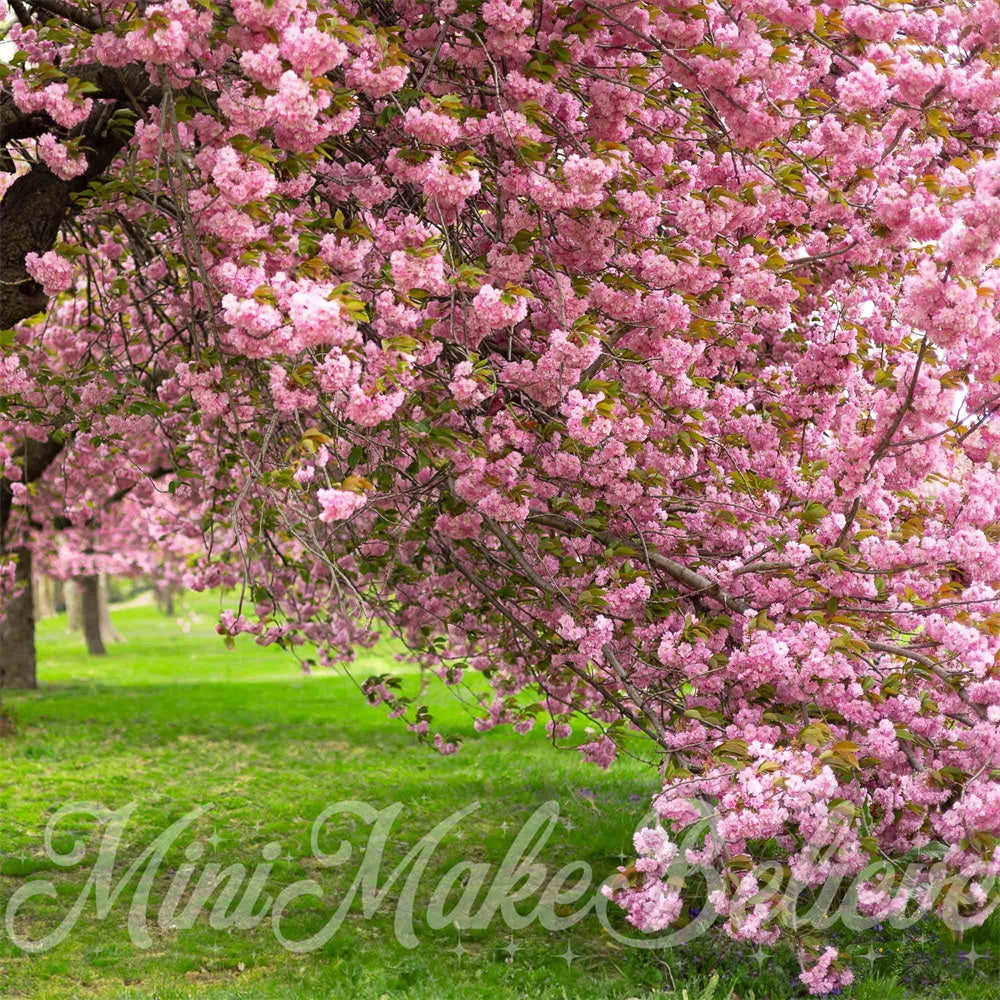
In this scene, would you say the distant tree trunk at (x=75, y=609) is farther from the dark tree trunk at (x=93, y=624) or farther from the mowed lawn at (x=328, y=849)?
the mowed lawn at (x=328, y=849)

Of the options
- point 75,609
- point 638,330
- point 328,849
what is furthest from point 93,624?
point 638,330

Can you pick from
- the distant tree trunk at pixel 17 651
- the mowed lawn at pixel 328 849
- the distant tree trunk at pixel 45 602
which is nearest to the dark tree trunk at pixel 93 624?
the distant tree trunk at pixel 17 651

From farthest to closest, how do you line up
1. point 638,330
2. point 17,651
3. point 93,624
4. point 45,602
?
1. point 45,602
2. point 93,624
3. point 17,651
4. point 638,330

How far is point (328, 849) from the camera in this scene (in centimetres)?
870

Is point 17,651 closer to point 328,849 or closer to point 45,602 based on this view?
point 328,849

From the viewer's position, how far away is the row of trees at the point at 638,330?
15.2ft

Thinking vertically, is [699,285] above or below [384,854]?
above

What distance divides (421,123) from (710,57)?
A: 1283 mm

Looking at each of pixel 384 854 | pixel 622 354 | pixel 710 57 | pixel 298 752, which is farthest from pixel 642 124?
pixel 298 752

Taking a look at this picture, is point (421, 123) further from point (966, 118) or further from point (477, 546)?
point (966, 118)

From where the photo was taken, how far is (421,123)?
15.9 ft

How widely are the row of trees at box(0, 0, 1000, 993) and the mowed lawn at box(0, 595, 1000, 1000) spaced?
697 mm

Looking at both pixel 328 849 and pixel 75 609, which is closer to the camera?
pixel 328 849

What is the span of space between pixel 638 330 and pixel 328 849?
16.6 feet
